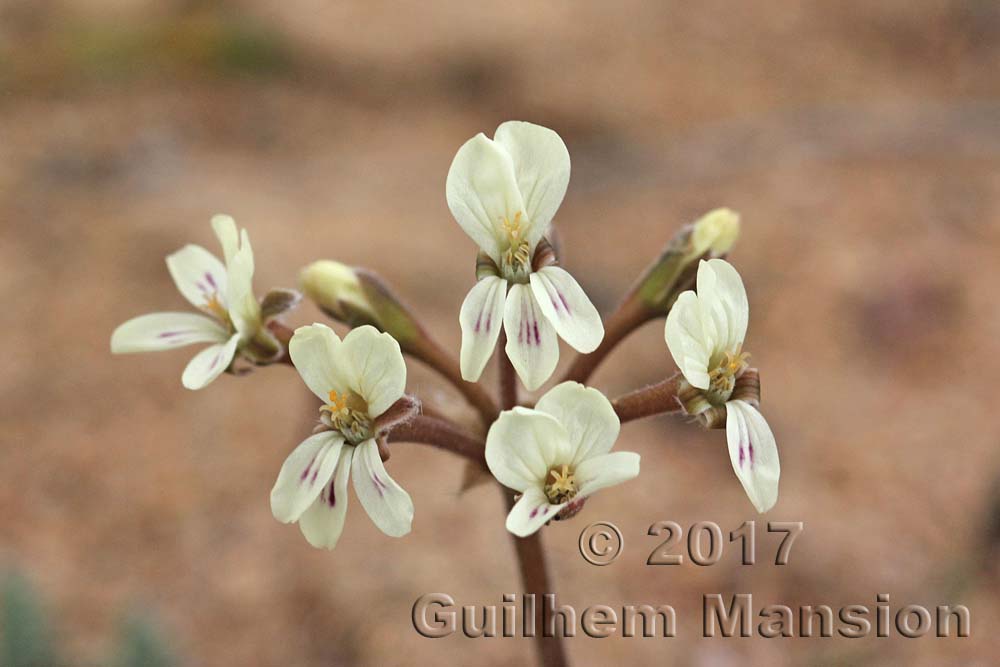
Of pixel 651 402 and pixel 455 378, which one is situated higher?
pixel 455 378

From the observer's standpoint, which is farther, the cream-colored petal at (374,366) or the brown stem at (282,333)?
the brown stem at (282,333)

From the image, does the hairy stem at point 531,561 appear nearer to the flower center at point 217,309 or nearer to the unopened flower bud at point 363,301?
the unopened flower bud at point 363,301

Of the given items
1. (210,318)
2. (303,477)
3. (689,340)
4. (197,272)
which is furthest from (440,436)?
(197,272)

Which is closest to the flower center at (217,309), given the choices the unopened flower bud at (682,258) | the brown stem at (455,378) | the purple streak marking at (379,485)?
the brown stem at (455,378)

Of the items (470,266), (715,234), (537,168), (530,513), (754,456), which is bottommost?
(530,513)

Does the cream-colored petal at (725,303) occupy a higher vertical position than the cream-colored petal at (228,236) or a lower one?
lower

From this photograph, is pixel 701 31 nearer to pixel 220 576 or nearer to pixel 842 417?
pixel 842 417

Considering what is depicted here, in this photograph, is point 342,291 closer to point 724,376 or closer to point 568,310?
point 568,310
